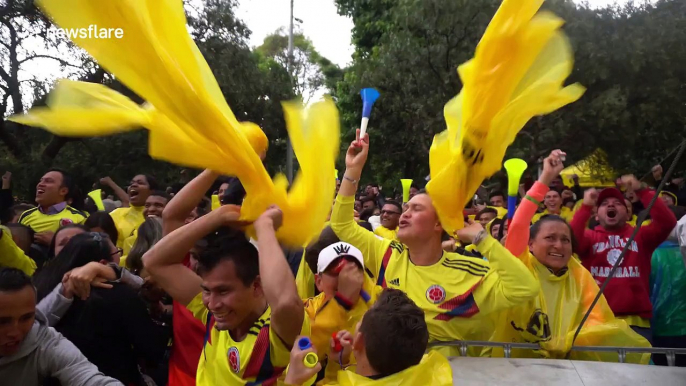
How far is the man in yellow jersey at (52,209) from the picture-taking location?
568 centimetres

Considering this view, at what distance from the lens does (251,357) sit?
2.10 metres

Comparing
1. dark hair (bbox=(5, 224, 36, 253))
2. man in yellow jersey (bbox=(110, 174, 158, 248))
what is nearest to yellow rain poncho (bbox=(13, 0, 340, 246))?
dark hair (bbox=(5, 224, 36, 253))

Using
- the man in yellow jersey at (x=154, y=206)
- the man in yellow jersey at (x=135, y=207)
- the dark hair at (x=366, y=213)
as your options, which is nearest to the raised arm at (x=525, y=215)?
the man in yellow jersey at (x=154, y=206)

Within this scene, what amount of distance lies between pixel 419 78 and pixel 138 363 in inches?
527

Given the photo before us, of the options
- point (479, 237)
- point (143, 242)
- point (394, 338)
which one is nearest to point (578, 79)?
point (479, 237)

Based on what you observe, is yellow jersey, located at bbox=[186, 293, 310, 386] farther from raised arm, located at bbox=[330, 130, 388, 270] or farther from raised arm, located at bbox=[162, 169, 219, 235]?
raised arm, located at bbox=[330, 130, 388, 270]

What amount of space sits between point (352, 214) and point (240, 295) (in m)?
1.53

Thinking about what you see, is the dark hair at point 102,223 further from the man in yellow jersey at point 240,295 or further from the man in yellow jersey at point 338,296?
the man in yellow jersey at point 240,295

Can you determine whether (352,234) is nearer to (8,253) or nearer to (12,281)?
(12,281)

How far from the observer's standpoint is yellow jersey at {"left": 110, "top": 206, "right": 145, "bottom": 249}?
19.8 feet

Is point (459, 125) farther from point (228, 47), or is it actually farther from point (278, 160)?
point (278, 160)

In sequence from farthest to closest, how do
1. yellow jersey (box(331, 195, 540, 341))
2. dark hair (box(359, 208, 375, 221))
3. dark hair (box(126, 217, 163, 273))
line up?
Result: dark hair (box(359, 208, 375, 221))
dark hair (box(126, 217, 163, 273))
yellow jersey (box(331, 195, 540, 341))

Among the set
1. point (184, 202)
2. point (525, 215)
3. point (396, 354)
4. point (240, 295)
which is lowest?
point (396, 354)

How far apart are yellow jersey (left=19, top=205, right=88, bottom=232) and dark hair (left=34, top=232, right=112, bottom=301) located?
2.86m
